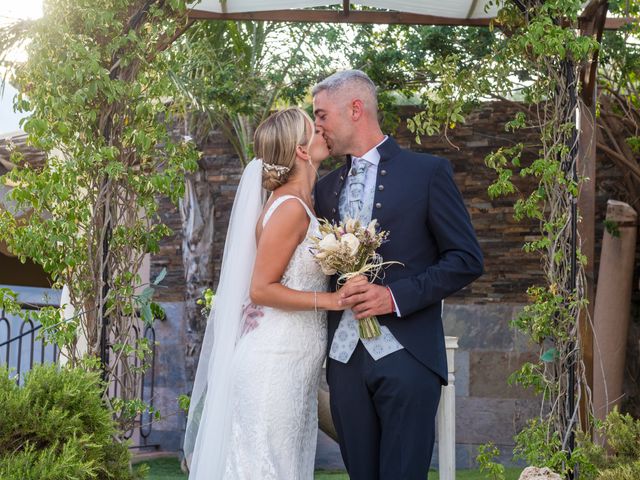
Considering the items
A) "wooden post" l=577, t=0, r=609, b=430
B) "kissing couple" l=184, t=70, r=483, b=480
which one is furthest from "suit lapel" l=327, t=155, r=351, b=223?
"wooden post" l=577, t=0, r=609, b=430

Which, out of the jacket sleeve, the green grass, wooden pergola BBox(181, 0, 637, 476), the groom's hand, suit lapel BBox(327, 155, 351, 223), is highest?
wooden pergola BBox(181, 0, 637, 476)

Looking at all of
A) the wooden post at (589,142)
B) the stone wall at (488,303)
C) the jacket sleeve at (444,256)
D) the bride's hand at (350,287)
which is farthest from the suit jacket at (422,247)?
the stone wall at (488,303)

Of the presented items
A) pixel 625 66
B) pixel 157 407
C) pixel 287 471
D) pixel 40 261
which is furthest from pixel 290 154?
pixel 157 407

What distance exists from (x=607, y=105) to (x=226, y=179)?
12.5 feet

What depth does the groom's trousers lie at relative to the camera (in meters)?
3.07

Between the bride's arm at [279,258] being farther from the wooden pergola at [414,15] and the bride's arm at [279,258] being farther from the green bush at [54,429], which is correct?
the wooden pergola at [414,15]

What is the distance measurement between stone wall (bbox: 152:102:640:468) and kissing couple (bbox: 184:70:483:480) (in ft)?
15.4

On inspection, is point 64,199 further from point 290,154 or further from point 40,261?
point 290,154

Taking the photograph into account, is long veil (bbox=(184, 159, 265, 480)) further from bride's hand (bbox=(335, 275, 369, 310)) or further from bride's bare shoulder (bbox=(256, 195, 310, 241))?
bride's hand (bbox=(335, 275, 369, 310))

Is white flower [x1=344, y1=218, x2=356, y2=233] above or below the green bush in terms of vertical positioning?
above

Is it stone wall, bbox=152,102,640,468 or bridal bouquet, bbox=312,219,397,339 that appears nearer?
bridal bouquet, bbox=312,219,397,339

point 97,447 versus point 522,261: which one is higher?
point 522,261

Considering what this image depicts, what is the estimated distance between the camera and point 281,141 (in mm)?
3412

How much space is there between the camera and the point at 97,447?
3373 mm
